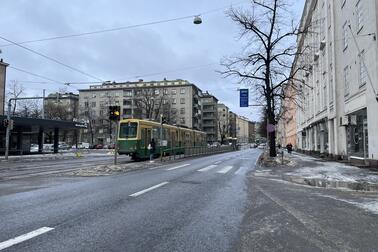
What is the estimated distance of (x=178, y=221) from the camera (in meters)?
7.47

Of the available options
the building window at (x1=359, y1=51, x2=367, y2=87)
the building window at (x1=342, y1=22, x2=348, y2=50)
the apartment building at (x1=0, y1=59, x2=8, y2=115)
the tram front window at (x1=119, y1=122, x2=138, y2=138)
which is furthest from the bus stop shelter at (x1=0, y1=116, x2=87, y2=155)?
the building window at (x1=359, y1=51, x2=367, y2=87)

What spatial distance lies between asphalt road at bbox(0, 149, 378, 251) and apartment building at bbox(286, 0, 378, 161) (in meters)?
11.4

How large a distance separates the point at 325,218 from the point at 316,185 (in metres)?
7.07

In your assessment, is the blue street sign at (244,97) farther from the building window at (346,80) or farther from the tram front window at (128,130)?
the tram front window at (128,130)

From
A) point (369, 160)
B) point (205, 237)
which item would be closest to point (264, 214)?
point (205, 237)

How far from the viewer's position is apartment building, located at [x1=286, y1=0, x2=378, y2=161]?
68.4 ft

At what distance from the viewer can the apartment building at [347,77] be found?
2086cm

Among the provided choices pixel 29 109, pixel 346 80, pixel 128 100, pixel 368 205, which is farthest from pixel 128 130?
pixel 128 100

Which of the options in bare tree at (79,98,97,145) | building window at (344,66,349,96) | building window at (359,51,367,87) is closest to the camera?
building window at (359,51,367,87)

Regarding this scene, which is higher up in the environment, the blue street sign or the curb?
the blue street sign

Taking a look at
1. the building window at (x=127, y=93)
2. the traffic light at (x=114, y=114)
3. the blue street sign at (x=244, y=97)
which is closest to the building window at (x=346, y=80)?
the blue street sign at (x=244, y=97)

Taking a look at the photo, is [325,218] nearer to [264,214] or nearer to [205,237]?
[264,214]

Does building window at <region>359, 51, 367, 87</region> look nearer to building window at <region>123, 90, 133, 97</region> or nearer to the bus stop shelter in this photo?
the bus stop shelter

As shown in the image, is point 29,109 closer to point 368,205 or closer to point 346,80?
point 346,80
